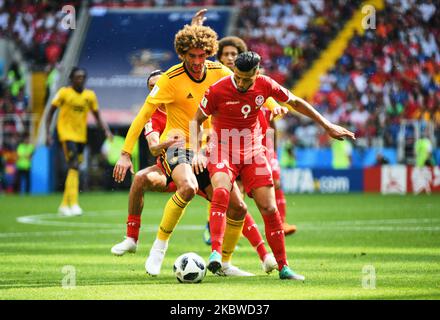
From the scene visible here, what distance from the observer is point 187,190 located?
859 centimetres

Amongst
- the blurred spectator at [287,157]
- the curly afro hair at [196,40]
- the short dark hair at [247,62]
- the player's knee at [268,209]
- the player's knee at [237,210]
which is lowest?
the blurred spectator at [287,157]

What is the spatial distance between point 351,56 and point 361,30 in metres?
0.81

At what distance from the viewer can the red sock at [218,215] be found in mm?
8281

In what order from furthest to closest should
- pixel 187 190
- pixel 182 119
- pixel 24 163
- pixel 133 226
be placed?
1. pixel 24 163
2. pixel 133 226
3. pixel 182 119
4. pixel 187 190

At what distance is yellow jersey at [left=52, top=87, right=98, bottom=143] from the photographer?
55.2 ft

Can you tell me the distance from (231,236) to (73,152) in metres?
8.40

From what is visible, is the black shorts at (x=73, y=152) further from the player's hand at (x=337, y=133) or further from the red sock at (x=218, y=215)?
the player's hand at (x=337, y=133)

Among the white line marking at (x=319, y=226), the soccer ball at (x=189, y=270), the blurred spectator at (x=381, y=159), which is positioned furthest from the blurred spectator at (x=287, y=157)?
the soccer ball at (x=189, y=270)

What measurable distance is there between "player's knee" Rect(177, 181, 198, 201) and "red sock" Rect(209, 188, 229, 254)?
0.28 m

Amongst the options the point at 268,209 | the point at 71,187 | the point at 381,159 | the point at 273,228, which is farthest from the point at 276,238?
the point at 381,159

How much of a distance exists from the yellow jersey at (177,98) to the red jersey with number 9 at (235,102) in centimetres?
46

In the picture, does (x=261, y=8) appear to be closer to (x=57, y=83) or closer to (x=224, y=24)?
(x=224, y=24)

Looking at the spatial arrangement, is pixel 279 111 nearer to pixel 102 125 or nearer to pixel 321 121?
pixel 321 121
